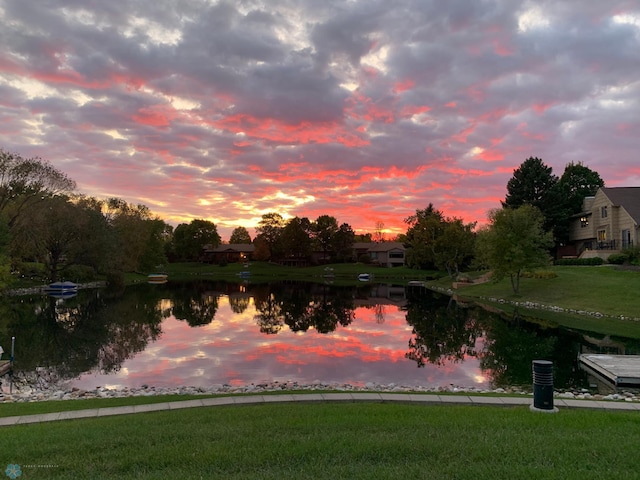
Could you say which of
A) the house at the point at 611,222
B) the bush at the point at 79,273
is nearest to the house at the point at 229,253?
the bush at the point at 79,273

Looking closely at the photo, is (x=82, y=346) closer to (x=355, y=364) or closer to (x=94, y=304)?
(x=355, y=364)

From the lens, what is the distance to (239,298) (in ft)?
182

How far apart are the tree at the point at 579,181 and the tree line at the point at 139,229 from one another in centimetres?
16

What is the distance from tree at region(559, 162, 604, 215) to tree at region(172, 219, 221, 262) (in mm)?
99888

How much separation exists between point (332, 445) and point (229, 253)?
146052 millimetres

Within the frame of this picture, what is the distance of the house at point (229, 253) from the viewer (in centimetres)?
14688

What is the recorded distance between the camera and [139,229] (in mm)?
86500

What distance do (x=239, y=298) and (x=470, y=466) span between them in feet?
166

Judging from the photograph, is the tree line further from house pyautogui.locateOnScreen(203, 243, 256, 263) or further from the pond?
house pyautogui.locateOnScreen(203, 243, 256, 263)

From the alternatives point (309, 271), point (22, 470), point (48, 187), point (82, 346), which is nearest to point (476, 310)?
point (82, 346)

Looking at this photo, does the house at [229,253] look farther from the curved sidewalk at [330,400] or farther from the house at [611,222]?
the curved sidewalk at [330,400]

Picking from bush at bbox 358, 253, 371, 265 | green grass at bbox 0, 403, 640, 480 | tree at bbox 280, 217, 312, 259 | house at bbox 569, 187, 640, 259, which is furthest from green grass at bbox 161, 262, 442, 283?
green grass at bbox 0, 403, 640, 480

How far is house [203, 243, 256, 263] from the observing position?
146875 millimetres

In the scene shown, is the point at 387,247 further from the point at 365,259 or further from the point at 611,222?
the point at 611,222
